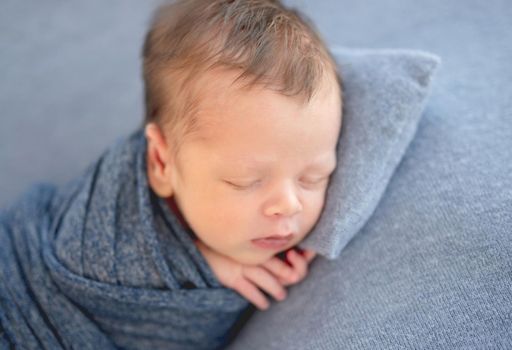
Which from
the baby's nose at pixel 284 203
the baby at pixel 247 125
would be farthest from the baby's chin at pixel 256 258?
the baby's nose at pixel 284 203

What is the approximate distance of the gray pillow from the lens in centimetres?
80

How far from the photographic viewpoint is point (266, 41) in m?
0.76

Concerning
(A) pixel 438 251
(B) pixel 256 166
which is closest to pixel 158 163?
(B) pixel 256 166

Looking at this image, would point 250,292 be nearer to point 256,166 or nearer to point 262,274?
point 262,274

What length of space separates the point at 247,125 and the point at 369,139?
0.71ft

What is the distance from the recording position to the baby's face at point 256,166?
29.2 inches

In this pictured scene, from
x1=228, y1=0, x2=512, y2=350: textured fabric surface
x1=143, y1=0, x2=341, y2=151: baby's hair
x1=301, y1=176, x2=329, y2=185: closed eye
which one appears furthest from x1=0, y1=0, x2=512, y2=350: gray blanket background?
x1=143, y1=0, x2=341, y2=151: baby's hair

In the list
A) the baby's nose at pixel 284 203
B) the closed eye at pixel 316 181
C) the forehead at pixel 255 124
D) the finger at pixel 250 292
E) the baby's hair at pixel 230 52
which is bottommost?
the finger at pixel 250 292

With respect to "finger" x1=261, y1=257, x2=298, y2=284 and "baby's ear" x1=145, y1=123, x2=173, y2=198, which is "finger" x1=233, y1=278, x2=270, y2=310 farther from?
"baby's ear" x1=145, y1=123, x2=173, y2=198

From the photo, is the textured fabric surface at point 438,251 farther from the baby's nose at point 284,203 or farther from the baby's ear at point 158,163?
the baby's ear at point 158,163

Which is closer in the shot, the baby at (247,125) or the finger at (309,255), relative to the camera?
the baby at (247,125)

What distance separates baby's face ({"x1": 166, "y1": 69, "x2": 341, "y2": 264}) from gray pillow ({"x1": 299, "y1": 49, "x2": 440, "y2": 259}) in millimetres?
28

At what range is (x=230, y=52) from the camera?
75 centimetres

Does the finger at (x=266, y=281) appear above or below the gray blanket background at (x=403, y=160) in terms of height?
below
